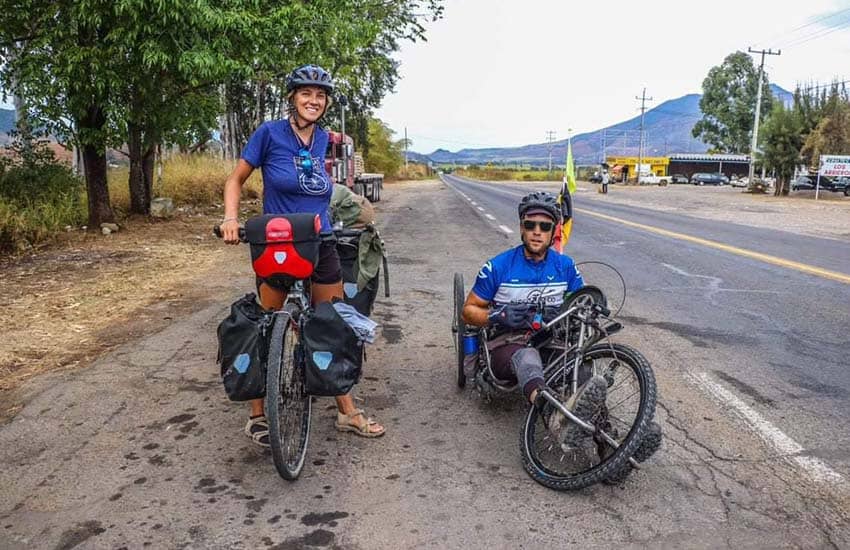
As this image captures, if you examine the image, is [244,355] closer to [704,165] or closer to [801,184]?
[801,184]

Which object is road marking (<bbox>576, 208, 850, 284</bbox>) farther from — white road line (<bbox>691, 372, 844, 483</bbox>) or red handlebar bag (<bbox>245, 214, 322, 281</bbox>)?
red handlebar bag (<bbox>245, 214, 322, 281</bbox>)

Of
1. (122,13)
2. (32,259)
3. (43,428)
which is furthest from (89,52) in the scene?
(43,428)

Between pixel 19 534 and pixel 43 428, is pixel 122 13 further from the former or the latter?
pixel 19 534

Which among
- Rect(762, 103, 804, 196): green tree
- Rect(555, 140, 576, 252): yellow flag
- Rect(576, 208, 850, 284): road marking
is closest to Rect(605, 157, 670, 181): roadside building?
Rect(762, 103, 804, 196): green tree

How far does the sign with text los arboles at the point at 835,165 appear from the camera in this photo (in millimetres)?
32906

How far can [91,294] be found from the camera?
309 inches

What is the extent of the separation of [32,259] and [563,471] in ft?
30.8

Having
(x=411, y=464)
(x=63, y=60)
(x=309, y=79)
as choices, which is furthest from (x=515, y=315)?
(x=63, y=60)

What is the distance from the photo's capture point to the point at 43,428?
404cm

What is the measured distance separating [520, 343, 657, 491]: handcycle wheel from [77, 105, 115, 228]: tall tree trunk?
11608 millimetres

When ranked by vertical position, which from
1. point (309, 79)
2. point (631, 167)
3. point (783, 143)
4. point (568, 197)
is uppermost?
point (783, 143)

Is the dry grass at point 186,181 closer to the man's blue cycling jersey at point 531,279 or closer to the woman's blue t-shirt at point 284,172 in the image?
the woman's blue t-shirt at point 284,172

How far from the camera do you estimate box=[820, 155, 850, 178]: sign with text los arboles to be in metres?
32.9

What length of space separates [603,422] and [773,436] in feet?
4.15
